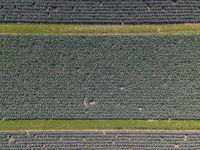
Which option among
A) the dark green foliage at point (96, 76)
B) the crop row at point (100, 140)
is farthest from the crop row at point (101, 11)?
the crop row at point (100, 140)

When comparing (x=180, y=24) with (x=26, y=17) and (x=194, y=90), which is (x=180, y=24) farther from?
(x=26, y=17)

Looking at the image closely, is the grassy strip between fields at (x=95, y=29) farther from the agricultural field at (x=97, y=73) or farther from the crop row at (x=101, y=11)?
the crop row at (x=101, y=11)

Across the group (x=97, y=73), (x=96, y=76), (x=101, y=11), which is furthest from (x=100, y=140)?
(x=101, y=11)

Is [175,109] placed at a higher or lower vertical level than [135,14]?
lower

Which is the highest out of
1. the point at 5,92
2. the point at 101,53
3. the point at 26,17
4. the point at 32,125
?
the point at 26,17

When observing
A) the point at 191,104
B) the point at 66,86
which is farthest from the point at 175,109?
the point at 66,86

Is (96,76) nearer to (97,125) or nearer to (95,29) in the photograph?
(95,29)
